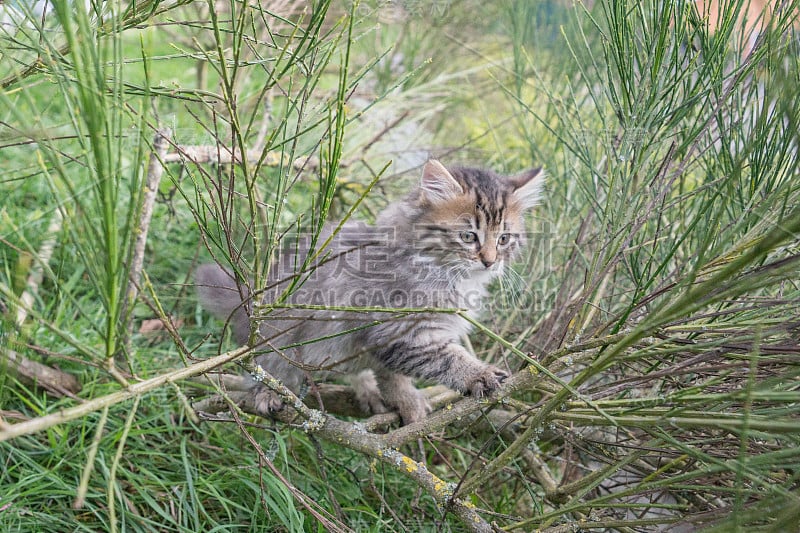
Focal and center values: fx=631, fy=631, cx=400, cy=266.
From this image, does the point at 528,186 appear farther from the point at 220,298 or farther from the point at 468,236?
the point at 220,298

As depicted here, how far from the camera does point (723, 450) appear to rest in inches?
58.4

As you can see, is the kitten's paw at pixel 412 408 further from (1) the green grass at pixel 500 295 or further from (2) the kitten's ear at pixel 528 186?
(2) the kitten's ear at pixel 528 186

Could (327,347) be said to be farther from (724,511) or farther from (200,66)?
(200,66)

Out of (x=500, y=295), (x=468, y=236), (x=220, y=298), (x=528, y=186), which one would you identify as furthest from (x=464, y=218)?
(x=220, y=298)

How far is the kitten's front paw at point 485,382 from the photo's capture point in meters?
1.96

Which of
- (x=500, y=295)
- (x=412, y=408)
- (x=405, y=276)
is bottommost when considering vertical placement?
(x=412, y=408)

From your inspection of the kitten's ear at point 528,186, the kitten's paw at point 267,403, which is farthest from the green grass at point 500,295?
the kitten's ear at point 528,186

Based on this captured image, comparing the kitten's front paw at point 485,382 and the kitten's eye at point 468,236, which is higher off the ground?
the kitten's eye at point 468,236

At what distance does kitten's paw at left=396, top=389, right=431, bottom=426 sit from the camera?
2.30m

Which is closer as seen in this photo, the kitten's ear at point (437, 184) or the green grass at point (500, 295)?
the green grass at point (500, 295)

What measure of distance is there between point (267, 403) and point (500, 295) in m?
1.27

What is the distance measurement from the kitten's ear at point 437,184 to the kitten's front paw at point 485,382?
720 mm

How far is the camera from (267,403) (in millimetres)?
2201

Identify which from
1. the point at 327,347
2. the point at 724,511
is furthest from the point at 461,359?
the point at 724,511
